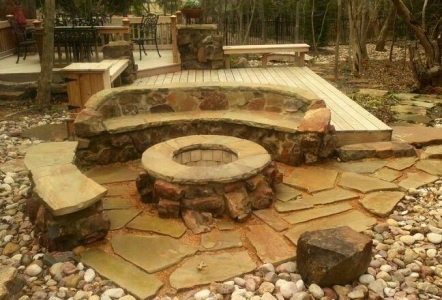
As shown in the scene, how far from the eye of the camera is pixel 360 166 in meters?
4.39

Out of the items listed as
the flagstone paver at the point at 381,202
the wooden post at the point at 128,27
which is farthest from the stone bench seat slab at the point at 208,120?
the wooden post at the point at 128,27

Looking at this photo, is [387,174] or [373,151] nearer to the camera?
[387,174]

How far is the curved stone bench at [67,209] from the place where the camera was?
2.87m

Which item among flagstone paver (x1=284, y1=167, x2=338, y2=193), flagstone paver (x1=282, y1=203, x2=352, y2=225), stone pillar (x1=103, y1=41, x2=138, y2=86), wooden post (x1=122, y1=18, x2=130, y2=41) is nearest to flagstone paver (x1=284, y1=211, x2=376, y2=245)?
flagstone paver (x1=282, y1=203, x2=352, y2=225)

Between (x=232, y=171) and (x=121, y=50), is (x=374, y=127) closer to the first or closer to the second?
(x=232, y=171)

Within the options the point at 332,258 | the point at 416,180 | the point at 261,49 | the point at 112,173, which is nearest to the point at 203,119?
the point at 112,173

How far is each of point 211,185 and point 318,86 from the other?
3.83 m

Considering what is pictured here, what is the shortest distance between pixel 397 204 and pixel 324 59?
9511 millimetres

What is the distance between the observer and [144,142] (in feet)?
15.7

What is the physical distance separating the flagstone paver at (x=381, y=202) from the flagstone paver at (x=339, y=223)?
0.11 metres

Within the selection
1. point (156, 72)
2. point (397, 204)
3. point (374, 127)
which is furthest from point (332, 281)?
point (156, 72)

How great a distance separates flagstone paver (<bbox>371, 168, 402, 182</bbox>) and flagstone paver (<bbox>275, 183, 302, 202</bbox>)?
87cm

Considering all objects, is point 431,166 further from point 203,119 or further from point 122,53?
point 122,53

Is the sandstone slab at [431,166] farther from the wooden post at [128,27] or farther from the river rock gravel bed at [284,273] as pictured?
the wooden post at [128,27]
